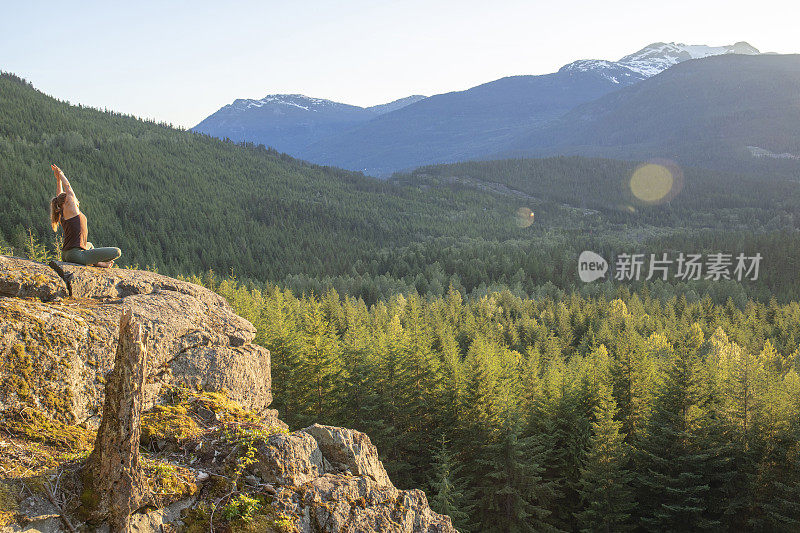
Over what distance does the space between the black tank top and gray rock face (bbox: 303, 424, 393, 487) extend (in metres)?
6.50

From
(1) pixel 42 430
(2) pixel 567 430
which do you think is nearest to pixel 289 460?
(1) pixel 42 430

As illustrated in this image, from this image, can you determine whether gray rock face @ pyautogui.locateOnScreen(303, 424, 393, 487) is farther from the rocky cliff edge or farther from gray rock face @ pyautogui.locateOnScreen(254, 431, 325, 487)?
gray rock face @ pyautogui.locateOnScreen(254, 431, 325, 487)

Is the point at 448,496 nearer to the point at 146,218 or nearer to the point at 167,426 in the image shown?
the point at 167,426

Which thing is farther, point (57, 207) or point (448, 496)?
point (448, 496)

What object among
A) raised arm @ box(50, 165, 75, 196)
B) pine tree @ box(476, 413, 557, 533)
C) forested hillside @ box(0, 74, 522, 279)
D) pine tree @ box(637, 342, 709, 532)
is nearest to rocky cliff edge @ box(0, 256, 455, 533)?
raised arm @ box(50, 165, 75, 196)

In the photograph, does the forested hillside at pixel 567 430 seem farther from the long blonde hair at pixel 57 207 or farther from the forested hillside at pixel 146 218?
the forested hillside at pixel 146 218

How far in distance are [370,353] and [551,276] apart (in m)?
101

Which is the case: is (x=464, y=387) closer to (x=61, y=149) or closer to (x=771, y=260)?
(x=771, y=260)

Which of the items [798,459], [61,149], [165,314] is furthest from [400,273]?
[61,149]

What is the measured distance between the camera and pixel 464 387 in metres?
31.7

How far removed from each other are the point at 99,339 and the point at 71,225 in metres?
3.82

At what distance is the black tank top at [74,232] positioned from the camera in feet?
35.1

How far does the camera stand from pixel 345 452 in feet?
30.1

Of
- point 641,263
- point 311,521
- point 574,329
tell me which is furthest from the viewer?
point 641,263
